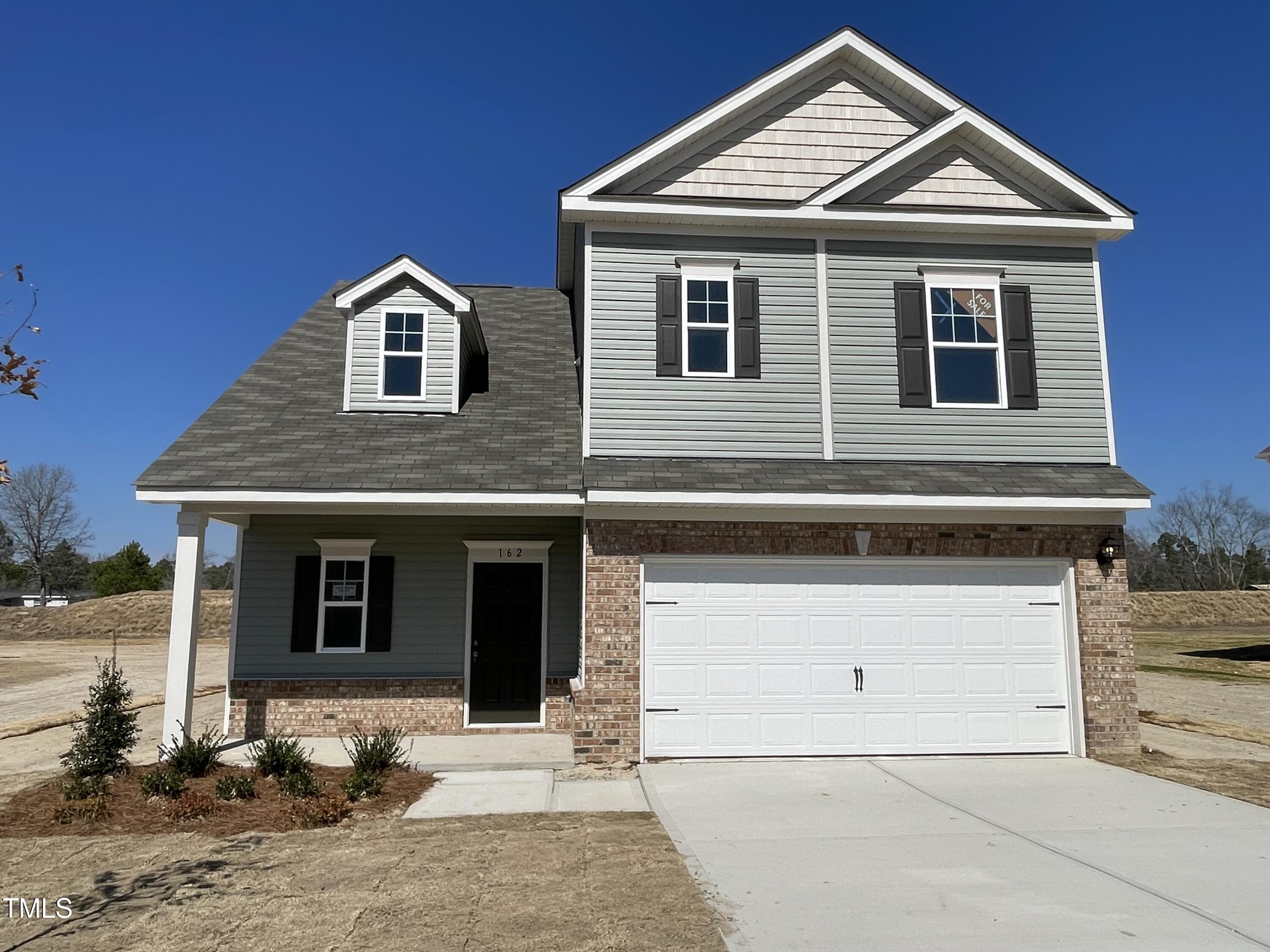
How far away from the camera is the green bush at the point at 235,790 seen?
24.6 feet

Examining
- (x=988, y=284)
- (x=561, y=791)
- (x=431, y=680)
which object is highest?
(x=988, y=284)

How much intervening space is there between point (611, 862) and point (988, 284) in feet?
27.8

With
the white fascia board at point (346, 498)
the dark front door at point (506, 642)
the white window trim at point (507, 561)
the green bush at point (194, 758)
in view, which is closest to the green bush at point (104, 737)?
the green bush at point (194, 758)

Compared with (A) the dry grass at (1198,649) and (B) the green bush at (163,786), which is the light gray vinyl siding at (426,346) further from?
Result: (A) the dry grass at (1198,649)

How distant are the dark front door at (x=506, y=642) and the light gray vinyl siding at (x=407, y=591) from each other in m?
0.21

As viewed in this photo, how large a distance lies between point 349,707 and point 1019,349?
10.2 metres

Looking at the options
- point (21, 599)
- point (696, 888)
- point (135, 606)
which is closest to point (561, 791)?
point (696, 888)

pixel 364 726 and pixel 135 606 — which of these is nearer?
pixel 364 726

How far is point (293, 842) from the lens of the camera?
6500 mm

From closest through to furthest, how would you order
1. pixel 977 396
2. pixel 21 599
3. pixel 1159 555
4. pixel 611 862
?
pixel 611 862 < pixel 977 396 < pixel 21 599 < pixel 1159 555

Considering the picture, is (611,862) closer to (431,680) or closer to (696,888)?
(696,888)

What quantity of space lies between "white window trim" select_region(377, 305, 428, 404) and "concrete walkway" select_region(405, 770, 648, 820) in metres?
5.41

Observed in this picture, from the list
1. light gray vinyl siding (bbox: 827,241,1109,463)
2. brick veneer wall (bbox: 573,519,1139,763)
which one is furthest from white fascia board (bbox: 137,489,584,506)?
light gray vinyl siding (bbox: 827,241,1109,463)

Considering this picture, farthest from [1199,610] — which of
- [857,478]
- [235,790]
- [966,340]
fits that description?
[235,790]
